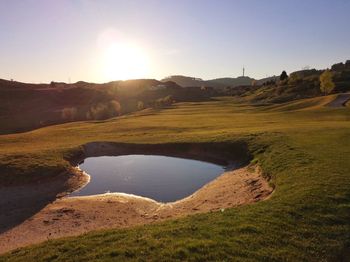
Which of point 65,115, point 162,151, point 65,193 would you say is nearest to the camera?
point 65,193

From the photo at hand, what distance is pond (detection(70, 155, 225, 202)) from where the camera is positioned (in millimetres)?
37812

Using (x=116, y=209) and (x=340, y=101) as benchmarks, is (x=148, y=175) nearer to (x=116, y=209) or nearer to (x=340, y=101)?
(x=116, y=209)

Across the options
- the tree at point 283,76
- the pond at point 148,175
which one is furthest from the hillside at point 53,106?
the pond at point 148,175

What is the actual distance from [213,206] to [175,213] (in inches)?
119

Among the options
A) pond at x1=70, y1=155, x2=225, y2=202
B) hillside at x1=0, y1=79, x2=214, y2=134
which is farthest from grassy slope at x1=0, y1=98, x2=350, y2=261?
hillside at x1=0, y1=79, x2=214, y2=134

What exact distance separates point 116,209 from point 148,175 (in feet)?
40.7

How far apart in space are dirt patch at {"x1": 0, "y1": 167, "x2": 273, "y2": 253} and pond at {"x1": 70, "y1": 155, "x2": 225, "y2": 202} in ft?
8.37

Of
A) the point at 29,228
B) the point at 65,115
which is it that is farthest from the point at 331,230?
the point at 65,115

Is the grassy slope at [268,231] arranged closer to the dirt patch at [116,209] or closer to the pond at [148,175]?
the dirt patch at [116,209]

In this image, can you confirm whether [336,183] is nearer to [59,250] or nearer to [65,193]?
[59,250]

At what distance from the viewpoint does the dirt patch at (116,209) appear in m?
27.0

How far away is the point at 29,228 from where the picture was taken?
28141 millimetres

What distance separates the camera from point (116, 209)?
3156 centimetres

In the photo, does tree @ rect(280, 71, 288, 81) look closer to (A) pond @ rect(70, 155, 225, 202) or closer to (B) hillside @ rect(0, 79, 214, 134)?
(B) hillside @ rect(0, 79, 214, 134)
